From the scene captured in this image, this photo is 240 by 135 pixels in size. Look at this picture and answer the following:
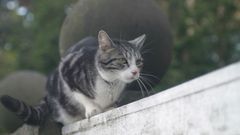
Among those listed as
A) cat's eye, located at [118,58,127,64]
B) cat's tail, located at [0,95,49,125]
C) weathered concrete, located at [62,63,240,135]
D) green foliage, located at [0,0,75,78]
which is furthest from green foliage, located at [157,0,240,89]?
weathered concrete, located at [62,63,240,135]

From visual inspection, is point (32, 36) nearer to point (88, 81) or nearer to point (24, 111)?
point (24, 111)

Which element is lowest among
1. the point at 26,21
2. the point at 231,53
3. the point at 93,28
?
the point at 93,28

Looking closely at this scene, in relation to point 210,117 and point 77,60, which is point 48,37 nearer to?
point 77,60

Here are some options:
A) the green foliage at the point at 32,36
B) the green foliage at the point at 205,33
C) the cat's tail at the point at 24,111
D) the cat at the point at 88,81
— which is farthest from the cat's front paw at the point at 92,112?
the green foliage at the point at 32,36

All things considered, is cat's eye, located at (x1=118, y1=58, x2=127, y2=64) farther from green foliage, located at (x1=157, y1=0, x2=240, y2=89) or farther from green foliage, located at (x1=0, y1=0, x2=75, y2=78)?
green foliage, located at (x1=0, y1=0, x2=75, y2=78)

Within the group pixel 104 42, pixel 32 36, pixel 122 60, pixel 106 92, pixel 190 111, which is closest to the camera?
pixel 190 111

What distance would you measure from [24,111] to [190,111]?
1.99 metres

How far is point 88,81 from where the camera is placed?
4.69m

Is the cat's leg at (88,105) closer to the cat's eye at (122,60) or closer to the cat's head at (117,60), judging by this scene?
the cat's head at (117,60)

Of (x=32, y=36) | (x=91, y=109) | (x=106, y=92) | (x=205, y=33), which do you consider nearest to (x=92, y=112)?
(x=91, y=109)

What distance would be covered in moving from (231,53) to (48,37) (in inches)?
147

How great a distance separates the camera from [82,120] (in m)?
4.71

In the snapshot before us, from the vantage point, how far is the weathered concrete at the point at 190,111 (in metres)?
2.85

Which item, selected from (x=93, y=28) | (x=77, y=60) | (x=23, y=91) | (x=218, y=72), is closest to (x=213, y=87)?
(x=218, y=72)
